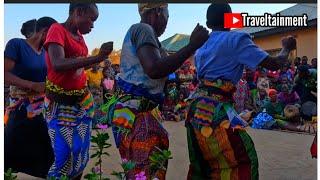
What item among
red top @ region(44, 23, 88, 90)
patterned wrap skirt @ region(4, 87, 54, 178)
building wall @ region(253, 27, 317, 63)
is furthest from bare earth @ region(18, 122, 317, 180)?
building wall @ region(253, 27, 317, 63)

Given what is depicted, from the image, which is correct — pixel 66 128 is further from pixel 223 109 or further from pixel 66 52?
pixel 223 109

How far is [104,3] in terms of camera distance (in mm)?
3076

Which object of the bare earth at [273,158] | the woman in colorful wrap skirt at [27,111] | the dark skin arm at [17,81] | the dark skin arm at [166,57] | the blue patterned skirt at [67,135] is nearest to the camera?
the dark skin arm at [166,57]

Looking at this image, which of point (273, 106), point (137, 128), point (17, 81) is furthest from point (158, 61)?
point (273, 106)

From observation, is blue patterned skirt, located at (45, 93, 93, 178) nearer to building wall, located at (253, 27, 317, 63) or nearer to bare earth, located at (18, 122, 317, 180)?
bare earth, located at (18, 122, 317, 180)

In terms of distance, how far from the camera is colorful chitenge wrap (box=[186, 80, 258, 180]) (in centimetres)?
308

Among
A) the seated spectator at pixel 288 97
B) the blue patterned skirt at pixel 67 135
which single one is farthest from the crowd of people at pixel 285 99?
the blue patterned skirt at pixel 67 135

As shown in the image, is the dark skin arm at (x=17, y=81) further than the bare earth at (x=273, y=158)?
No

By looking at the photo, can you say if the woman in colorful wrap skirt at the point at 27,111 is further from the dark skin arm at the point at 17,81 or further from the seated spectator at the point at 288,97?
the seated spectator at the point at 288,97

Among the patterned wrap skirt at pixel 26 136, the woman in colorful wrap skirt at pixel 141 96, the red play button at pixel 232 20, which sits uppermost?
the red play button at pixel 232 20

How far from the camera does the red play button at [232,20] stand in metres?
3.28

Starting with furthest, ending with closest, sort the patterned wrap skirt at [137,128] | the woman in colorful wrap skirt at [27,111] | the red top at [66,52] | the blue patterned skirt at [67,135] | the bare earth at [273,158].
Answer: the bare earth at [273,158], the woman in colorful wrap skirt at [27,111], the blue patterned skirt at [67,135], the red top at [66,52], the patterned wrap skirt at [137,128]

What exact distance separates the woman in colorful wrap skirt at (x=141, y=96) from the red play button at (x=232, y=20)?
39cm

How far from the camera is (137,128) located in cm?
298
